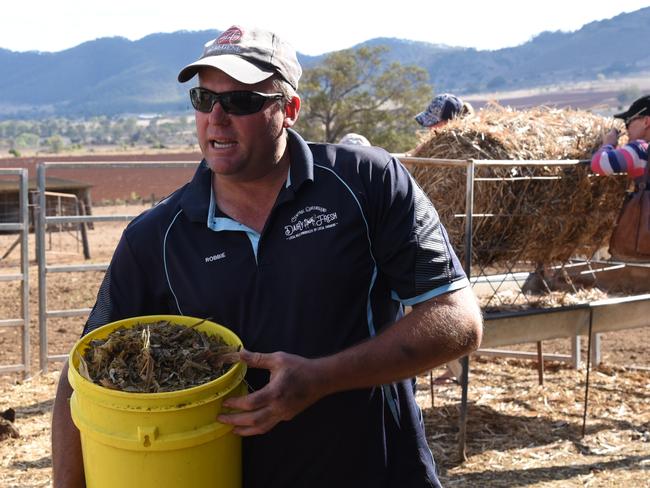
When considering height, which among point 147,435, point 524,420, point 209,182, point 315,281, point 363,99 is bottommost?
point 524,420

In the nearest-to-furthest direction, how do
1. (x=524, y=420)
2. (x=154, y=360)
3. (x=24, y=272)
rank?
1. (x=154, y=360)
2. (x=524, y=420)
3. (x=24, y=272)

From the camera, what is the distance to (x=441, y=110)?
264 inches

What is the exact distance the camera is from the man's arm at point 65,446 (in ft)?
7.04

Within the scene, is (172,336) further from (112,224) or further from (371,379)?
(112,224)

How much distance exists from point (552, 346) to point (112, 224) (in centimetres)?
1582

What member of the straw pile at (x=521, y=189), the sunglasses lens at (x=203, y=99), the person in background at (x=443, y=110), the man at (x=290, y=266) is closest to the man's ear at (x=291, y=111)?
the man at (x=290, y=266)

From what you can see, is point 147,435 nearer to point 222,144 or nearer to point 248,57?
point 222,144

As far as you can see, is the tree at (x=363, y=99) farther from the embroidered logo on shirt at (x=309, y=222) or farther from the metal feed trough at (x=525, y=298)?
the embroidered logo on shirt at (x=309, y=222)

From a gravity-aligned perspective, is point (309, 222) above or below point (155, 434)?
above

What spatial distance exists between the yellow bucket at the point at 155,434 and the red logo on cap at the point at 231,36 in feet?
2.86

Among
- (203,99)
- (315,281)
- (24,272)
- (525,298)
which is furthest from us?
(24,272)

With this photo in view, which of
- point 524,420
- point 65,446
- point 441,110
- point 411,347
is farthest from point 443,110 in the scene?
point 65,446

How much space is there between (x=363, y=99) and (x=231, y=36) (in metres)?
28.0

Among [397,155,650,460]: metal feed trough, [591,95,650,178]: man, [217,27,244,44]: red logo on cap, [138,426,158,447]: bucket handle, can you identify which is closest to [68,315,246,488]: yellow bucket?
[138,426,158,447]: bucket handle
